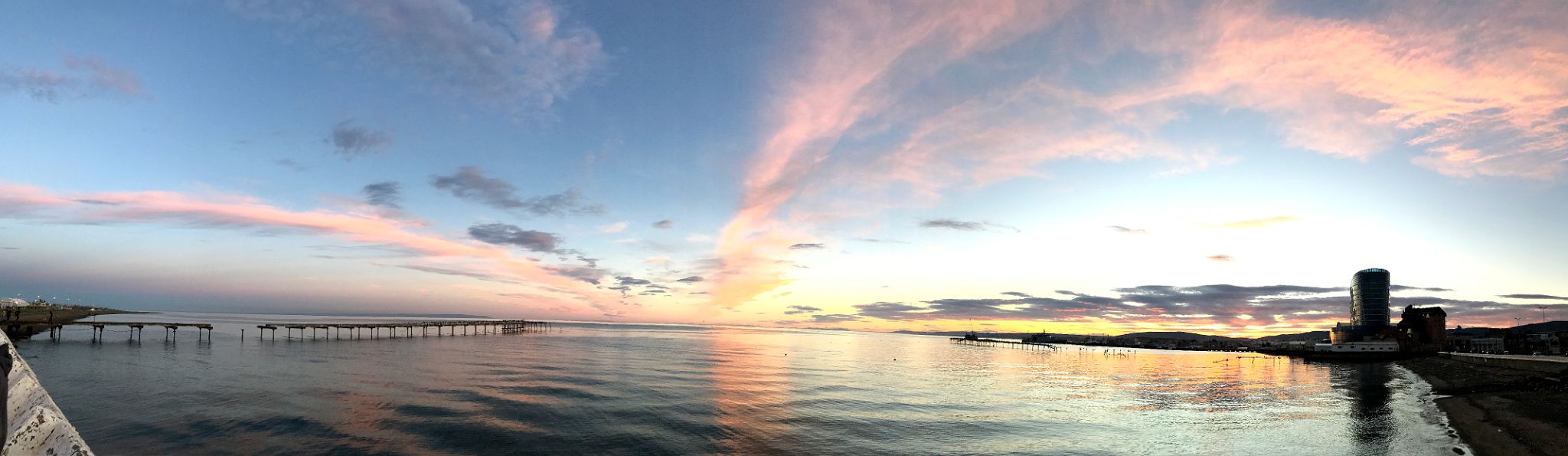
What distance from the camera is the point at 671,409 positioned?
150 feet

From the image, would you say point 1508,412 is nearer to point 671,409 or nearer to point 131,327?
point 671,409

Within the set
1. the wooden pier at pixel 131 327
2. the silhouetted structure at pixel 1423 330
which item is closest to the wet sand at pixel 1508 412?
the silhouetted structure at pixel 1423 330

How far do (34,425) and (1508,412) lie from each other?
67.9m

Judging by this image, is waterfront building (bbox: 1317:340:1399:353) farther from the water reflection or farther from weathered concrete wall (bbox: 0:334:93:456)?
weathered concrete wall (bbox: 0:334:93:456)

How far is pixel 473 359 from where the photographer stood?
285 feet

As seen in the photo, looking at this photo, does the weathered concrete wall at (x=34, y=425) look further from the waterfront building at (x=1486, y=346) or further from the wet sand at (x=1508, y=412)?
the waterfront building at (x=1486, y=346)

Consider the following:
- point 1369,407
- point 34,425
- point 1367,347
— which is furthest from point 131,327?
point 1367,347

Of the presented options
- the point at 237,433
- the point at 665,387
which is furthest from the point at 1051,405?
the point at 237,433

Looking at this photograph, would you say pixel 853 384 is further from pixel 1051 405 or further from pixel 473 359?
pixel 473 359

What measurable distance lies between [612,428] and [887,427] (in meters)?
17.0

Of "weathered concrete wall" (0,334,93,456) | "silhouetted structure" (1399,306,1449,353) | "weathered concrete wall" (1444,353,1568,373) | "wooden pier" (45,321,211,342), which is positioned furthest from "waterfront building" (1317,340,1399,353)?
"wooden pier" (45,321,211,342)

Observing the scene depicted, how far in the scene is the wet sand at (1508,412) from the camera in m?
33.2

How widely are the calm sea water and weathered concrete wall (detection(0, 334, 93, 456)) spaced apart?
29.6 metres

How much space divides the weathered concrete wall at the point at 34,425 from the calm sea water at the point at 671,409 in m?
29.6
